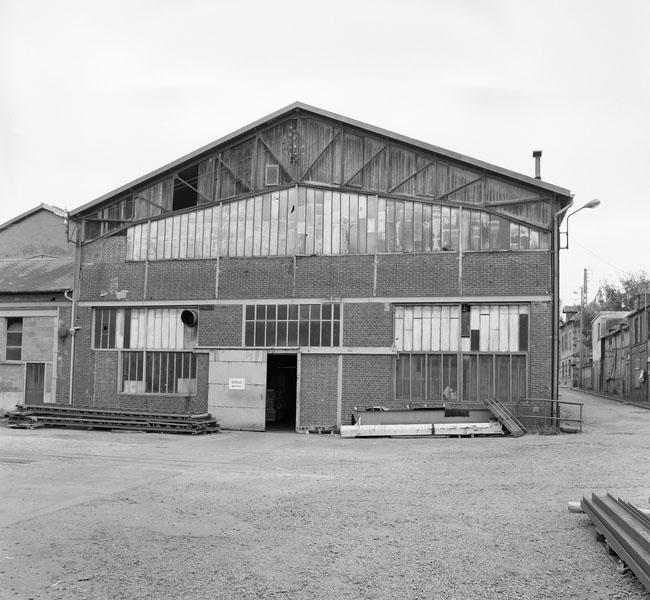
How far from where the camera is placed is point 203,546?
23.7 feet

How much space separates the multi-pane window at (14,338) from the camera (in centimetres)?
2484

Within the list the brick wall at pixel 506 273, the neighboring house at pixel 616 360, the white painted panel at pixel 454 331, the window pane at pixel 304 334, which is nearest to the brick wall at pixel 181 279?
the window pane at pixel 304 334

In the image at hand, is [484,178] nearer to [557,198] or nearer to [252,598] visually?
[557,198]

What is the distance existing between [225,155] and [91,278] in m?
6.24

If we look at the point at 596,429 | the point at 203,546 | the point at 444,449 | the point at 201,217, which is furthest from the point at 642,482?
the point at 201,217

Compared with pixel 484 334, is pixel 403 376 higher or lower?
lower

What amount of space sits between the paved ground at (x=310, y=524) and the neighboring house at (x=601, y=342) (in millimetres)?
43570

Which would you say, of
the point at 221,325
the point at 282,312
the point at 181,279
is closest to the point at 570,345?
the point at 282,312

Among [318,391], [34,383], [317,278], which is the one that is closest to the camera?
[318,391]

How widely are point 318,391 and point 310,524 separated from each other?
12.9 metres

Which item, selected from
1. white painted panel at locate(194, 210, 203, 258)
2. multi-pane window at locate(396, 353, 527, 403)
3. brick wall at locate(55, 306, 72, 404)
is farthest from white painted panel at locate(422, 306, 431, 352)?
brick wall at locate(55, 306, 72, 404)

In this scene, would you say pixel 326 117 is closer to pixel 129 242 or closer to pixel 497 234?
pixel 497 234

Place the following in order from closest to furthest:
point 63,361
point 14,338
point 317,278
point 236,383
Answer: point 317,278 < point 236,383 < point 63,361 < point 14,338

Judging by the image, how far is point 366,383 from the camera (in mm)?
20812
